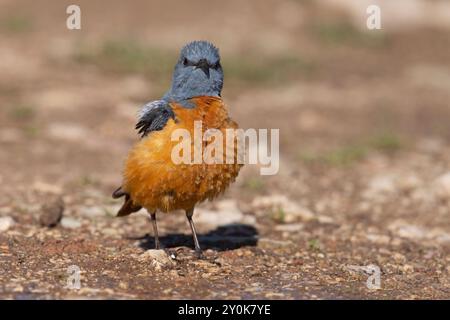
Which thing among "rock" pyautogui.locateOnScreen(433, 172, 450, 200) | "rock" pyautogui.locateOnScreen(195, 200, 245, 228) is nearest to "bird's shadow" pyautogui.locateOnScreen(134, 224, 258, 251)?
"rock" pyautogui.locateOnScreen(195, 200, 245, 228)

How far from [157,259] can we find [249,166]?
4208mm

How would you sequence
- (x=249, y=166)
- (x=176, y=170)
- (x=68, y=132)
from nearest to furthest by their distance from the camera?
(x=176, y=170) → (x=249, y=166) → (x=68, y=132)

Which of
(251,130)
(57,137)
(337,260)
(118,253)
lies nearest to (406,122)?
(251,130)

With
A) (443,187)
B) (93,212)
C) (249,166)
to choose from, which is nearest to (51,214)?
(93,212)

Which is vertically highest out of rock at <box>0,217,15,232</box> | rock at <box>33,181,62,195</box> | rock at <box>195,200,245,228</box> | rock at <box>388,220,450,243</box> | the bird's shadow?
rock at <box>33,181,62,195</box>

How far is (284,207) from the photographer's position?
876 cm

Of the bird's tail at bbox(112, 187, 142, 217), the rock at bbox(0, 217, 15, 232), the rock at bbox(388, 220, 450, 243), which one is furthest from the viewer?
the rock at bbox(388, 220, 450, 243)

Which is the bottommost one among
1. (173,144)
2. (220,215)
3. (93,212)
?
(220,215)

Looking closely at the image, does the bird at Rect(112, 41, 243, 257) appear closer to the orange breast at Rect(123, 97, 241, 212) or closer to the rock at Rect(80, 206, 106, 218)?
the orange breast at Rect(123, 97, 241, 212)

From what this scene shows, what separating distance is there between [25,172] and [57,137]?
1.48 metres

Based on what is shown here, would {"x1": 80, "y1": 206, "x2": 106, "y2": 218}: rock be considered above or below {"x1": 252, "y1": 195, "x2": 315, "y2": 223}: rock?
above

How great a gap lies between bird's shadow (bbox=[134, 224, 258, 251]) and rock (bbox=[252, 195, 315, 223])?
20.0 inches

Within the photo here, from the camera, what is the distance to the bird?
6.23m

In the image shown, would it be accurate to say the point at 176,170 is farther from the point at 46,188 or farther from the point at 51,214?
the point at 46,188
